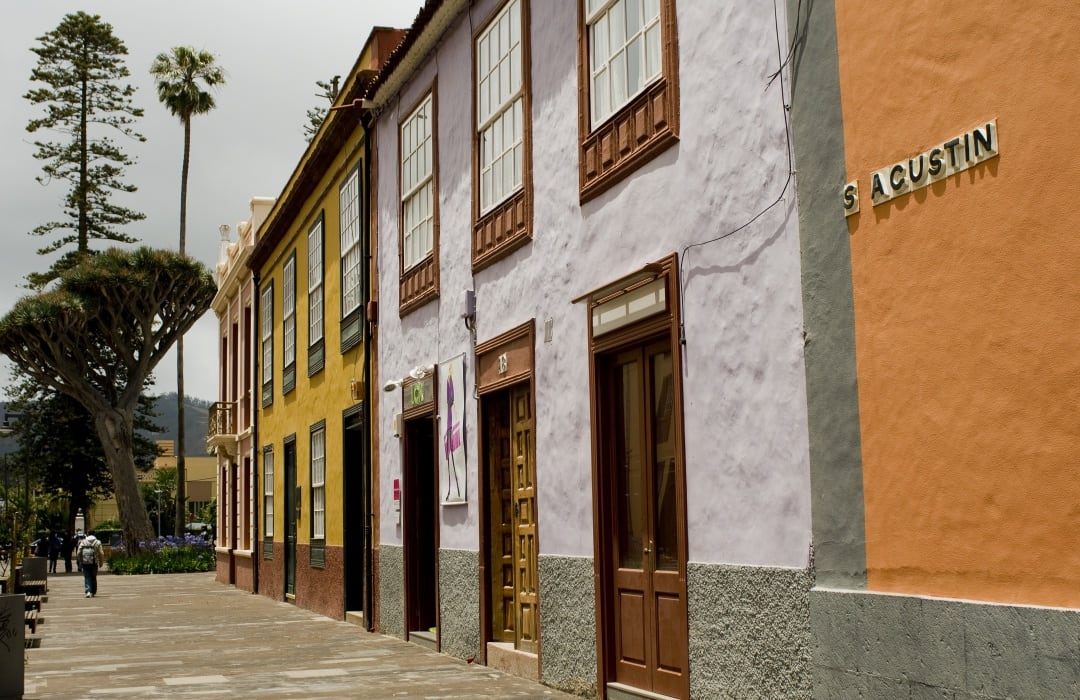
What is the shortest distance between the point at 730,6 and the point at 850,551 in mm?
3533

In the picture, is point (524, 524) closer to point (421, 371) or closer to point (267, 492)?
point (421, 371)

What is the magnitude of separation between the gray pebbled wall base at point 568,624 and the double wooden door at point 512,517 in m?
0.31

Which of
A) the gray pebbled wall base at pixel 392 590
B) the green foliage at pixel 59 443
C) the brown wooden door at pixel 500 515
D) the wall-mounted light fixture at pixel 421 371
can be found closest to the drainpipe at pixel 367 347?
the gray pebbled wall base at pixel 392 590

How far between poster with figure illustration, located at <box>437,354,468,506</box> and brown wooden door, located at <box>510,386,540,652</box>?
1324mm

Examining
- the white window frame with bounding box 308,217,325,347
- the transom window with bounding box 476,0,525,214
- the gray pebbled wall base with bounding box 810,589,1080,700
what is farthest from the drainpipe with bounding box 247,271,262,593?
the gray pebbled wall base with bounding box 810,589,1080,700

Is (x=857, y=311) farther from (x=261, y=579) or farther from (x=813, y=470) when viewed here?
(x=261, y=579)

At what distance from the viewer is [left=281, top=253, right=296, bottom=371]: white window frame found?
24.8 meters

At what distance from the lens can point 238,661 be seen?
555 inches

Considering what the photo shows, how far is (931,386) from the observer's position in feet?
19.9

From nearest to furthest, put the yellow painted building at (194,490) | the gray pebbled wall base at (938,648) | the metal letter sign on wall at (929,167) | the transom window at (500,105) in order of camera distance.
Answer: the gray pebbled wall base at (938,648), the metal letter sign on wall at (929,167), the transom window at (500,105), the yellow painted building at (194,490)

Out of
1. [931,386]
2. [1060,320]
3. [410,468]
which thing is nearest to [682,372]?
[931,386]

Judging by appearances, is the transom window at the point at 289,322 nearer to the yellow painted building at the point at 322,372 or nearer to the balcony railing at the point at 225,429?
the yellow painted building at the point at 322,372

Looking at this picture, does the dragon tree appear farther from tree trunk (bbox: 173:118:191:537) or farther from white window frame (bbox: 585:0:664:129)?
white window frame (bbox: 585:0:664:129)

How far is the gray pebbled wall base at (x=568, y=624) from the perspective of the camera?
10102mm
